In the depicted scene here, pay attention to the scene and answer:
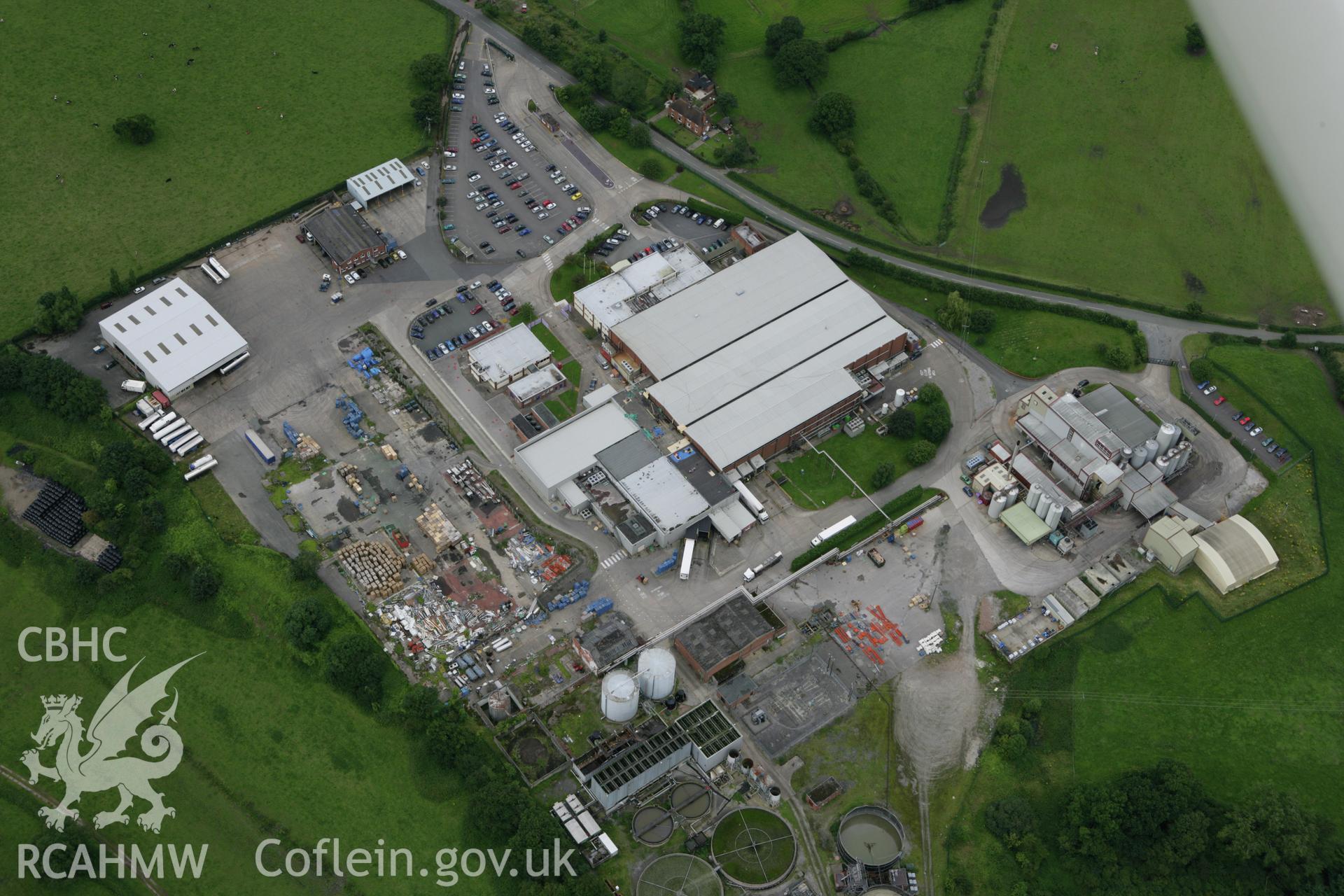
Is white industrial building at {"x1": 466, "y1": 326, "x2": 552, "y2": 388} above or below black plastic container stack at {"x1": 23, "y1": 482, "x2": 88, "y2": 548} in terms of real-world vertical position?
below

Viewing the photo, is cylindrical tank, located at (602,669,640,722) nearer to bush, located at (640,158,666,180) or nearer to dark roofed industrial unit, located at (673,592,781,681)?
dark roofed industrial unit, located at (673,592,781,681)

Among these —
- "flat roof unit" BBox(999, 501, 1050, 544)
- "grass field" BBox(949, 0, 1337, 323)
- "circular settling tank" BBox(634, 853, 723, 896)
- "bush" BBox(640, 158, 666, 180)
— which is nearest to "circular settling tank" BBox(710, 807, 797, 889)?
"circular settling tank" BBox(634, 853, 723, 896)

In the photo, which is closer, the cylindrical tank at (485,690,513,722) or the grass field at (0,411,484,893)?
the grass field at (0,411,484,893)

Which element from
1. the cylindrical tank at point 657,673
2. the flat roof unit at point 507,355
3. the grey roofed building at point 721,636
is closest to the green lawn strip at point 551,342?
the flat roof unit at point 507,355

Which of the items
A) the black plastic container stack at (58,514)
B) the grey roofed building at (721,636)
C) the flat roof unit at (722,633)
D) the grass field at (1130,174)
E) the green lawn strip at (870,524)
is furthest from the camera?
the grass field at (1130,174)

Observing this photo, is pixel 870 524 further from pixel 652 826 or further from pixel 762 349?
pixel 652 826

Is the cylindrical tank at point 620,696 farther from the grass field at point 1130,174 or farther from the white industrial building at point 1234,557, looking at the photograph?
the grass field at point 1130,174

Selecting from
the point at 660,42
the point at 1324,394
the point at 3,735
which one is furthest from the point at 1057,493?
the point at 3,735
